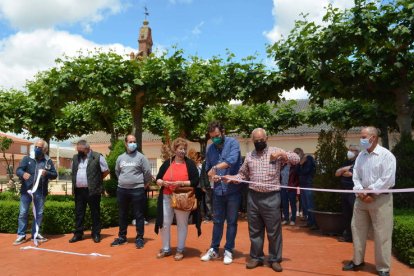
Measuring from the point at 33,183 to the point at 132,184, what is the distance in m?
2.03

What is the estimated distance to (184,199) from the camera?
19.4 ft

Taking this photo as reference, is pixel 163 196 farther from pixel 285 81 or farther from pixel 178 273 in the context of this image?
pixel 285 81

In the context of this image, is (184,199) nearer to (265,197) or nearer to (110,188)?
(265,197)

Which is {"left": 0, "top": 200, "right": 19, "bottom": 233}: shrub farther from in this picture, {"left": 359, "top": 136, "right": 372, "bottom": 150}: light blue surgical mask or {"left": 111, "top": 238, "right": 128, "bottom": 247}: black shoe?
{"left": 359, "top": 136, "right": 372, "bottom": 150}: light blue surgical mask

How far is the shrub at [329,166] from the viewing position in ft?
25.3

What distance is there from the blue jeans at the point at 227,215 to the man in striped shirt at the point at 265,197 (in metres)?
0.25

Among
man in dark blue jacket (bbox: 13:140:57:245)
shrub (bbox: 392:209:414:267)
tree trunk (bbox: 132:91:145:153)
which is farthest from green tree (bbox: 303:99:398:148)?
man in dark blue jacket (bbox: 13:140:57:245)

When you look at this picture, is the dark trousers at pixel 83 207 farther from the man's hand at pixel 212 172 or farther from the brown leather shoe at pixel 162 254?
the man's hand at pixel 212 172

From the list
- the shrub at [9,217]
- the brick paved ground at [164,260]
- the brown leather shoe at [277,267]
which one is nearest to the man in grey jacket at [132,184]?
the brick paved ground at [164,260]

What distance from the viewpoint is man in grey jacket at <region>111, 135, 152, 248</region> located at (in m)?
6.97

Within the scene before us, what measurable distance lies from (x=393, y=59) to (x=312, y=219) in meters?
3.83

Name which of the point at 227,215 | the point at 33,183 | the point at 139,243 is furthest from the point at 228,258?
the point at 33,183

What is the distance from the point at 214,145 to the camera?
19.3 ft

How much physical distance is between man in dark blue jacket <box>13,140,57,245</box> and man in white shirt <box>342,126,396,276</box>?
5628 mm
